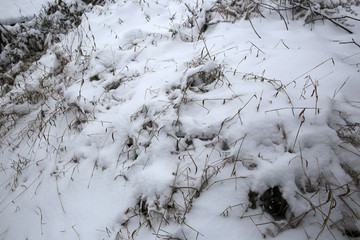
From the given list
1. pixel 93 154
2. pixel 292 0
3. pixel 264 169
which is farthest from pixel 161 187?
pixel 292 0

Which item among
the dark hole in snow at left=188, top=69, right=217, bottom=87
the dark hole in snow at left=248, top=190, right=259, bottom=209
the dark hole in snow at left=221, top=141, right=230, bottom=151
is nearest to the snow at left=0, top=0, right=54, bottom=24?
the dark hole in snow at left=188, top=69, right=217, bottom=87

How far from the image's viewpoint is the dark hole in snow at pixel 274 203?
3.97 feet

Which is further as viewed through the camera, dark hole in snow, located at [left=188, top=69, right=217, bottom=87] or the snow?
the snow

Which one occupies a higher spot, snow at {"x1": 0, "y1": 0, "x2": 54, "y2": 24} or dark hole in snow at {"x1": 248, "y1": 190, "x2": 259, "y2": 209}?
snow at {"x1": 0, "y1": 0, "x2": 54, "y2": 24}

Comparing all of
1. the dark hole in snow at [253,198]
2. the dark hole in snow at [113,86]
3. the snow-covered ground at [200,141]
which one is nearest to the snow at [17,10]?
the snow-covered ground at [200,141]

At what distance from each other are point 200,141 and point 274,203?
618 millimetres

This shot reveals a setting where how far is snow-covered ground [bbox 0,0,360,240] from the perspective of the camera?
1212 mm

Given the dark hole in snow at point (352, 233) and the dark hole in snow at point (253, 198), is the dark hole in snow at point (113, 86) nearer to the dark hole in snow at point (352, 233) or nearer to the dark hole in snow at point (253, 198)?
the dark hole in snow at point (253, 198)

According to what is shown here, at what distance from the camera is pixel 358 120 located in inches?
51.6

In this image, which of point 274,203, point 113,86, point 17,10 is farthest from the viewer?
point 17,10

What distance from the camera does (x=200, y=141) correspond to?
1.54 meters

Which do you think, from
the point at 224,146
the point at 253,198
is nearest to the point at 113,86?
the point at 224,146

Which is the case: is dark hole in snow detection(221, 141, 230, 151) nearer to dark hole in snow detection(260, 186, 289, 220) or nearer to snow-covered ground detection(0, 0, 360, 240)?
snow-covered ground detection(0, 0, 360, 240)

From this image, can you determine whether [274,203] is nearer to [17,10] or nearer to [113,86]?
[113,86]
